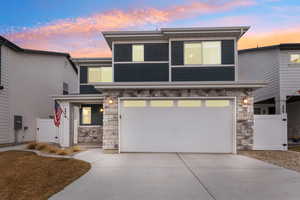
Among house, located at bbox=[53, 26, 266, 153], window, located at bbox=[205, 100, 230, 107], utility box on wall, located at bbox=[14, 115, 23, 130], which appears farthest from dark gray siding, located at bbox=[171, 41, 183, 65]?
utility box on wall, located at bbox=[14, 115, 23, 130]

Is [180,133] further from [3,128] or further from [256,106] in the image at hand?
[3,128]

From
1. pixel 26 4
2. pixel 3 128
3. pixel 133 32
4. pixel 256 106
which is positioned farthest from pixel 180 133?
pixel 26 4

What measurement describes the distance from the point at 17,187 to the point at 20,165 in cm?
236

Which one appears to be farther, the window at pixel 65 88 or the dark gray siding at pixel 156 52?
the window at pixel 65 88

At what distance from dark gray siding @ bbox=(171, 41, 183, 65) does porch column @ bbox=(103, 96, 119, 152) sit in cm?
386

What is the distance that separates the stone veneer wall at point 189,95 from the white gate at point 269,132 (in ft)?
1.74

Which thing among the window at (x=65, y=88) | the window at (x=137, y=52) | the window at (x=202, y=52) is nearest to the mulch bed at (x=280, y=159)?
the window at (x=202, y=52)

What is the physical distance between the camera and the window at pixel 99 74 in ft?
44.7

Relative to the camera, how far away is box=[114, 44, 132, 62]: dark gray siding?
10.9 m

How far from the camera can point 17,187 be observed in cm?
446

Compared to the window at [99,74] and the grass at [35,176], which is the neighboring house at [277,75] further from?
the grass at [35,176]

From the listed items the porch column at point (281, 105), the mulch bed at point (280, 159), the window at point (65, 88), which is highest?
the window at point (65, 88)

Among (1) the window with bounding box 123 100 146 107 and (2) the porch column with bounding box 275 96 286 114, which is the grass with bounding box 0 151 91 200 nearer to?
(1) the window with bounding box 123 100 146 107

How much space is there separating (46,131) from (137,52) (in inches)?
294
